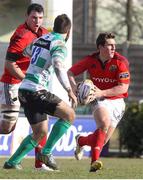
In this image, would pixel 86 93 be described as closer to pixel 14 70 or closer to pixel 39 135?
pixel 39 135

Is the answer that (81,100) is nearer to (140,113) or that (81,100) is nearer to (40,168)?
(40,168)

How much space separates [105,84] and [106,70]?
191 millimetres

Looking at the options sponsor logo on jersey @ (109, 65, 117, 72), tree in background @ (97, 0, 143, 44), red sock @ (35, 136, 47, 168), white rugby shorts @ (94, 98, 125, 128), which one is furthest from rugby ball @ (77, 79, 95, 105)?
tree in background @ (97, 0, 143, 44)

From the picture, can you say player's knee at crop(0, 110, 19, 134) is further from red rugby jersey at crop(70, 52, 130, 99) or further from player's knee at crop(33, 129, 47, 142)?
player's knee at crop(33, 129, 47, 142)

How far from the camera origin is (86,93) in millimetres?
11859

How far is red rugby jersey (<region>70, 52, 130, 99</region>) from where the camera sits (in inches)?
480

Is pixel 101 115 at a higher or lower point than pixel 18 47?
lower

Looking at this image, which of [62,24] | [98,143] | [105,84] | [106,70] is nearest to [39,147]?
[98,143]

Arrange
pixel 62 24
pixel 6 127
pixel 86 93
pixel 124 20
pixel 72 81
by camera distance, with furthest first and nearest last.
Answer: pixel 124 20 < pixel 6 127 < pixel 72 81 < pixel 86 93 < pixel 62 24

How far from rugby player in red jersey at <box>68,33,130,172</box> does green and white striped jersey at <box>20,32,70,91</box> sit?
0.86m

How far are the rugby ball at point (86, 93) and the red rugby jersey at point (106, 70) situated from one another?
0.35m

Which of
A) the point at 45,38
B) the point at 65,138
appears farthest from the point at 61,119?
the point at 65,138

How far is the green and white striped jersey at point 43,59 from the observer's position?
1117 centimetres

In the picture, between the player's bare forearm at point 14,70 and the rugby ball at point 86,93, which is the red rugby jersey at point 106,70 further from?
the player's bare forearm at point 14,70
